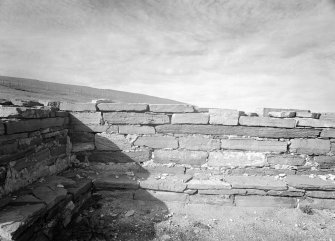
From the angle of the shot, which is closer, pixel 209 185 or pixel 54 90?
pixel 209 185

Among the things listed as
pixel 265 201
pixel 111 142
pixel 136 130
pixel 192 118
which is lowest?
pixel 265 201

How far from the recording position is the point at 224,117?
4.43 metres

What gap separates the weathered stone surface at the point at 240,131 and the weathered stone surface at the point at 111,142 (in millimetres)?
748

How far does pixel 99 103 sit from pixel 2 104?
1.58m

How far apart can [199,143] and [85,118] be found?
7.69 feet

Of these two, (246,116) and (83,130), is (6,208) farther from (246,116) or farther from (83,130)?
(246,116)

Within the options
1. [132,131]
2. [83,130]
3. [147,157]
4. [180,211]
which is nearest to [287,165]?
[180,211]

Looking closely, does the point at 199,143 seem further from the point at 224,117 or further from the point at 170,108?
the point at 170,108

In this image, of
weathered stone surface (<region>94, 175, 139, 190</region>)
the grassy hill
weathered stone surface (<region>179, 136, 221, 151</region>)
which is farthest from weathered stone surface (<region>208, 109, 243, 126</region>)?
the grassy hill

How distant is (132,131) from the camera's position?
456cm

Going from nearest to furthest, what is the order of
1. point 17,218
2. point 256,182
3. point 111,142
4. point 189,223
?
1. point 17,218
2. point 189,223
3. point 256,182
4. point 111,142

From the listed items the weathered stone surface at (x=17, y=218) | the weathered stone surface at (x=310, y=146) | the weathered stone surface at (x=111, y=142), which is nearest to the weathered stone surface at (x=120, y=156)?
the weathered stone surface at (x=111, y=142)

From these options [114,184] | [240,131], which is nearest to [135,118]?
[114,184]

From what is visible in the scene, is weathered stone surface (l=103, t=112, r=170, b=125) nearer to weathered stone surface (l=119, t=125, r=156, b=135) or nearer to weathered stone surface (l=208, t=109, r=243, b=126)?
weathered stone surface (l=119, t=125, r=156, b=135)
